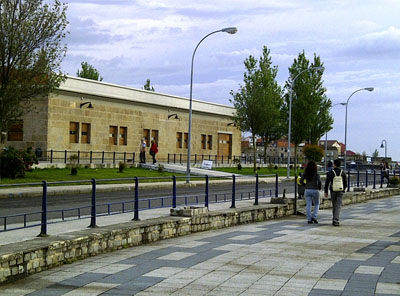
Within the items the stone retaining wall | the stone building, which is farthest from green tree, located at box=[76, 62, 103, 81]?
the stone retaining wall

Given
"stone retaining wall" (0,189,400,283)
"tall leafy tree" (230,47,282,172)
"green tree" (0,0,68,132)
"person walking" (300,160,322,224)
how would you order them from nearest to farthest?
1. "stone retaining wall" (0,189,400,283)
2. "person walking" (300,160,322,224)
3. "green tree" (0,0,68,132)
4. "tall leafy tree" (230,47,282,172)

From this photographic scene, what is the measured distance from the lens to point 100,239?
11.5 m

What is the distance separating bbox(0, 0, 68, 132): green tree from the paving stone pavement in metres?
16.9

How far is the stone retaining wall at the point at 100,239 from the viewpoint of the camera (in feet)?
30.7


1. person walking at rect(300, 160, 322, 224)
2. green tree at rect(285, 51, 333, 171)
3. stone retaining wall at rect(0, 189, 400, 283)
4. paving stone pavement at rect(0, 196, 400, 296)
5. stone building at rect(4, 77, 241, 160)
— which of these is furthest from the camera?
green tree at rect(285, 51, 333, 171)

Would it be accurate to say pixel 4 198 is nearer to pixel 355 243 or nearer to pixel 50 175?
pixel 50 175

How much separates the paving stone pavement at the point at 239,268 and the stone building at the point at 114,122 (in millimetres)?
25052

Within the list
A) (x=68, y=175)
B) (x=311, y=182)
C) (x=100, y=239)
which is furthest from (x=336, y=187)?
(x=68, y=175)

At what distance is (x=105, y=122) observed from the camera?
156ft

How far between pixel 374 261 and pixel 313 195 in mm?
6557

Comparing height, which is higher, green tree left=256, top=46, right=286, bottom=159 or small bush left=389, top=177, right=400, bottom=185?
green tree left=256, top=46, right=286, bottom=159

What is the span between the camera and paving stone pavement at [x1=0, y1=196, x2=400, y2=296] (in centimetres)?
870

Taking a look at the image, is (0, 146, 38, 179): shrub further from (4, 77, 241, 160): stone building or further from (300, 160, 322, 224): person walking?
(300, 160, 322, 224): person walking

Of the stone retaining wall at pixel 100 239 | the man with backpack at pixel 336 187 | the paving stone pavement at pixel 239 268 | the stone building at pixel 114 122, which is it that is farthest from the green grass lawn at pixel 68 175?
the paving stone pavement at pixel 239 268
